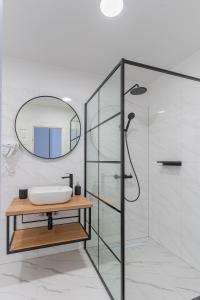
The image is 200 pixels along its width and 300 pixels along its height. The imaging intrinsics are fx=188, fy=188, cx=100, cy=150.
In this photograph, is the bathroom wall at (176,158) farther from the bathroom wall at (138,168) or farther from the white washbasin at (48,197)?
the white washbasin at (48,197)

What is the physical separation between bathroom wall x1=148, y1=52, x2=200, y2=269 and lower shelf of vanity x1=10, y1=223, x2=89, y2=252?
113 centimetres

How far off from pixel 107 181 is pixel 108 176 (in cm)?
6

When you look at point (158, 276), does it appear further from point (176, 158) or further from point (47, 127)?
point (47, 127)

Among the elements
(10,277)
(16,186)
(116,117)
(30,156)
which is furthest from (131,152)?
(10,277)

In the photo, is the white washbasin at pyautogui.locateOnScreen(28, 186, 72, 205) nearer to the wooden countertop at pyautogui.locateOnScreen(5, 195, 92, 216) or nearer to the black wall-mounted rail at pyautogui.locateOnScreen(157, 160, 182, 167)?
the wooden countertop at pyautogui.locateOnScreen(5, 195, 92, 216)

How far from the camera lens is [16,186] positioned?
215cm

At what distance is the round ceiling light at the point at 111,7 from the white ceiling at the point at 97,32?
2.6 inches

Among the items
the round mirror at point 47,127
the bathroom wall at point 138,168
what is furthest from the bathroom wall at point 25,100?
the bathroom wall at point 138,168

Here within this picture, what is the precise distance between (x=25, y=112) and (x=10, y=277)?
1.74 m

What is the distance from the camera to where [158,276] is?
1.89 metres

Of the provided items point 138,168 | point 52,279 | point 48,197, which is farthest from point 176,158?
point 52,279

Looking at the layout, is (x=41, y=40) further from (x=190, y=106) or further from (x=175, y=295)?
(x=175, y=295)

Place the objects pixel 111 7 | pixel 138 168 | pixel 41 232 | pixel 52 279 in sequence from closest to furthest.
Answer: pixel 111 7, pixel 52 279, pixel 41 232, pixel 138 168

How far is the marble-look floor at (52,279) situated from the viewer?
1646mm
